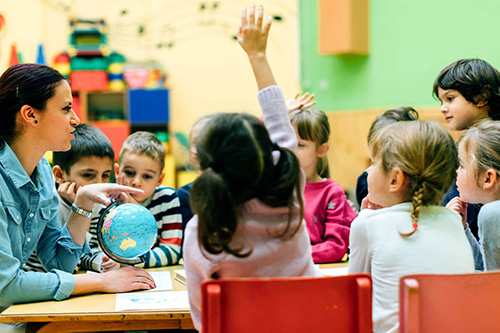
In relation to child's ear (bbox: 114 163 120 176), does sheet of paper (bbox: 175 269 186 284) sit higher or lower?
lower

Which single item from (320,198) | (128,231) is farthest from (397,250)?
(320,198)

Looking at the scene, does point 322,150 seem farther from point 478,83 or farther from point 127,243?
point 127,243

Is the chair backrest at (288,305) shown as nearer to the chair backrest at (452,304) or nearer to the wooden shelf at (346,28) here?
the chair backrest at (452,304)

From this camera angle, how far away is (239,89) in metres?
7.99

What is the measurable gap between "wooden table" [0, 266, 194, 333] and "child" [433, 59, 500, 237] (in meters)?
1.54

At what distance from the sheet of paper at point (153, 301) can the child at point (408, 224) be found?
597 mm

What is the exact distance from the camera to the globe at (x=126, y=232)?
204 centimetres

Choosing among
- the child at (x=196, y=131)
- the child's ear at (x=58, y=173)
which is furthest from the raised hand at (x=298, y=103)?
the child's ear at (x=58, y=173)

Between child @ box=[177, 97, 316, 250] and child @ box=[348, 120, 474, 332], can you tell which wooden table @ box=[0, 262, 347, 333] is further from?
child @ box=[348, 120, 474, 332]

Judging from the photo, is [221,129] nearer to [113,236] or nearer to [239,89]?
[113,236]

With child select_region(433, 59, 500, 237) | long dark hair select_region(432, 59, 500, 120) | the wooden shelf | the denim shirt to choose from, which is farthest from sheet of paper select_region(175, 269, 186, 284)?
the wooden shelf

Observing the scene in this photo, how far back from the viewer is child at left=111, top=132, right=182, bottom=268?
2.64 m

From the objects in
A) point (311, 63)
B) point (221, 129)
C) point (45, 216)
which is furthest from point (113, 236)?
point (311, 63)

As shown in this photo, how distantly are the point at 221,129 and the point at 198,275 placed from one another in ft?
1.40
